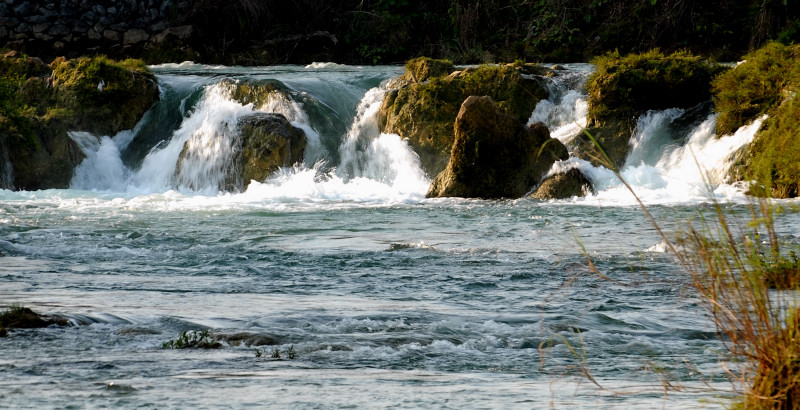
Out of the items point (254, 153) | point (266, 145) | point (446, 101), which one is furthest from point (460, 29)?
point (254, 153)

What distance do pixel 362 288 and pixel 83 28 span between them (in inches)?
1043

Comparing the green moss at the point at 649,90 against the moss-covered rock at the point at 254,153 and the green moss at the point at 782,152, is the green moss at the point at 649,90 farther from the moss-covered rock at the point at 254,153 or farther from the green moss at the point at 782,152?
the moss-covered rock at the point at 254,153

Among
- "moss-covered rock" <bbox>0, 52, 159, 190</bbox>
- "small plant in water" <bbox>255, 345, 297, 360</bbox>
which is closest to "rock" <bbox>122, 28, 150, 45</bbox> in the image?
"moss-covered rock" <bbox>0, 52, 159, 190</bbox>

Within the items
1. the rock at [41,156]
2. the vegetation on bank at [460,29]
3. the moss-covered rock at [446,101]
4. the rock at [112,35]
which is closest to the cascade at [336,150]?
the moss-covered rock at [446,101]

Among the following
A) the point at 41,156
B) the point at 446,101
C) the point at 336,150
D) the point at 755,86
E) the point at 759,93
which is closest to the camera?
the point at 759,93

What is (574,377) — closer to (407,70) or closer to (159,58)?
(407,70)

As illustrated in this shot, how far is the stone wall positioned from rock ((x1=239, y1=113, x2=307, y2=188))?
539 inches

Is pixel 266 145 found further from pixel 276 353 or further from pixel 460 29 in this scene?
pixel 460 29

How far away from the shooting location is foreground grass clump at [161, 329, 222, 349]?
5.84 metres

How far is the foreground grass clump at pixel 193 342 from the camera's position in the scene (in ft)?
19.2

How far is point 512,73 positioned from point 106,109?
871 centimetres

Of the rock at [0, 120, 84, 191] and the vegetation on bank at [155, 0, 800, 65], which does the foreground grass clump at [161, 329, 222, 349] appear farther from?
the vegetation on bank at [155, 0, 800, 65]

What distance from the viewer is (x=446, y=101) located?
19406mm

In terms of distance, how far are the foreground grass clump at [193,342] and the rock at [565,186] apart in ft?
34.8
